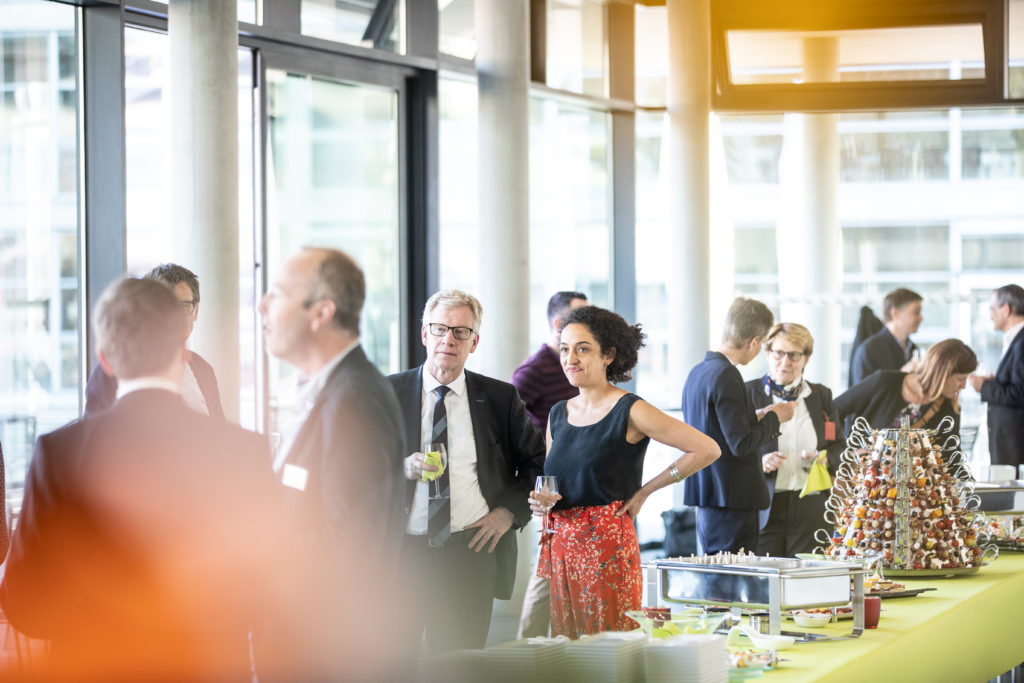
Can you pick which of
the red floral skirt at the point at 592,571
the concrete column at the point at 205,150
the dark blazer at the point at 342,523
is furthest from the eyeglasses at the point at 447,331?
the concrete column at the point at 205,150

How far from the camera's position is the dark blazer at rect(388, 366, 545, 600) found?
3.20m

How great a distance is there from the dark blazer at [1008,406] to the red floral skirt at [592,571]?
3154mm

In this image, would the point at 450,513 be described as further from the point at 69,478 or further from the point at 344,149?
the point at 344,149

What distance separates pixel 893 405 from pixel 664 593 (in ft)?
8.39

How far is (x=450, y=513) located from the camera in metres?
3.15

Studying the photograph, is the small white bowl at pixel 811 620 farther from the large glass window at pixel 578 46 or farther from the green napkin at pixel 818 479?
the large glass window at pixel 578 46

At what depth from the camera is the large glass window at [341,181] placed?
558 cm

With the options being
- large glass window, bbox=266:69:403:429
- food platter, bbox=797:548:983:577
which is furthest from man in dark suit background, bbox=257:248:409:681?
large glass window, bbox=266:69:403:429

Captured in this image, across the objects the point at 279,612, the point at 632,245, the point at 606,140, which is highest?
the point at 606,140

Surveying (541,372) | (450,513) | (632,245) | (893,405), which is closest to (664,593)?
(450,513)

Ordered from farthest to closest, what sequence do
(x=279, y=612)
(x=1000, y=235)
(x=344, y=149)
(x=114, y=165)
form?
(x=1000, y=235)
(x=344, y=149)
(x=114, y=165)
(x=279, y=612)

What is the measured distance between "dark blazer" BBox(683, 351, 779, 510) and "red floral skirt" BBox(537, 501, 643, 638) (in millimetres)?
1077

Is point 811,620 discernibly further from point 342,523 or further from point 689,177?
point 689,177

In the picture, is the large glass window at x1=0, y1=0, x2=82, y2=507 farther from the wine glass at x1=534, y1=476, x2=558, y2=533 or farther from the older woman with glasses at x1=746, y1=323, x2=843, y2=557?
the older woman with glasses at x1=746, y1=323, x2=843, y2=557
